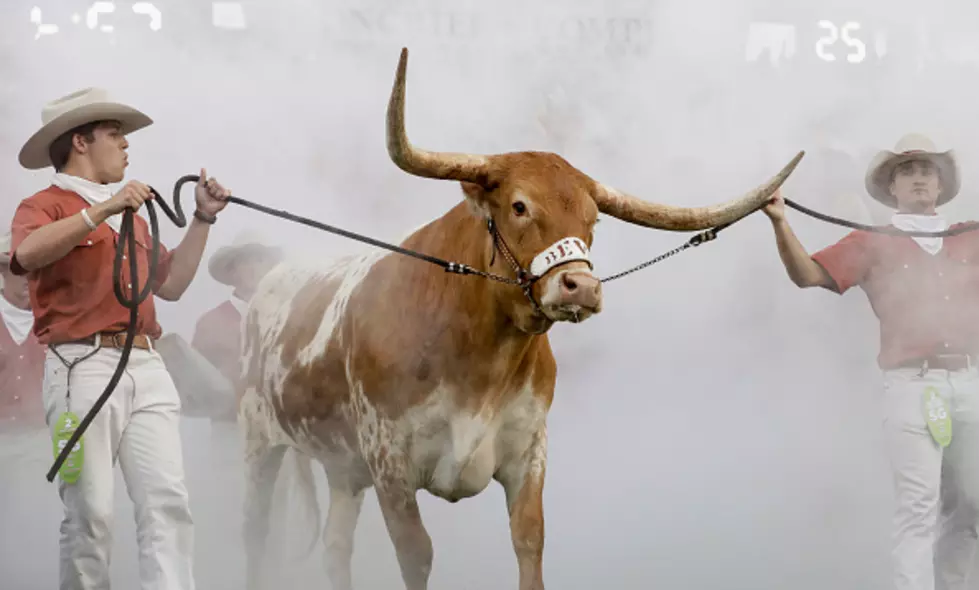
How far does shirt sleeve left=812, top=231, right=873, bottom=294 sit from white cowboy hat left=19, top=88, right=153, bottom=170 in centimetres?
224

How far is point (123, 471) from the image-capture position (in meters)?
2.88

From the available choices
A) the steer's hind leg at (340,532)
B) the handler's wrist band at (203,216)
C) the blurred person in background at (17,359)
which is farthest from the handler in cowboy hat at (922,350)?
the blurred person in background at (17,359)

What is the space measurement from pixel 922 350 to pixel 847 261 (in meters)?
0.38

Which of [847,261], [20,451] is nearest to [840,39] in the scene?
[847,261]

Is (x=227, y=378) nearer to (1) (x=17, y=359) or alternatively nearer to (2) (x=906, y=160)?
(1) (x=17, y=359)

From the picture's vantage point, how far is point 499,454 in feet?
9.32

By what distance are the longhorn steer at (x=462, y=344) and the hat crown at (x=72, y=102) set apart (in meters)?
0.86

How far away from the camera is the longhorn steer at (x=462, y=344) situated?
2576 mm

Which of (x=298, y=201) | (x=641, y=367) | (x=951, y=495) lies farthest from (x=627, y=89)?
(x=951, y=495)

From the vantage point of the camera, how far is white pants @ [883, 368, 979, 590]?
351 centimetres

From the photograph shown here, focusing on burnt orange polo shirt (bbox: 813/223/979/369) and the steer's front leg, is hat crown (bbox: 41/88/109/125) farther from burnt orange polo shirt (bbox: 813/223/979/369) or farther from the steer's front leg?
burnt orange polo shirt (bbox: 813/223/979/369)

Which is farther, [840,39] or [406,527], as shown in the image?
[840,39]

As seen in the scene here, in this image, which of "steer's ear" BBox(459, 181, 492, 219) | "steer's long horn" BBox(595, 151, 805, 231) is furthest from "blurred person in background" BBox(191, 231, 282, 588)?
"steer's long horn" BBox(595, 151, 805, 231)

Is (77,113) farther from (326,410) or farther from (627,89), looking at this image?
(627,89)
